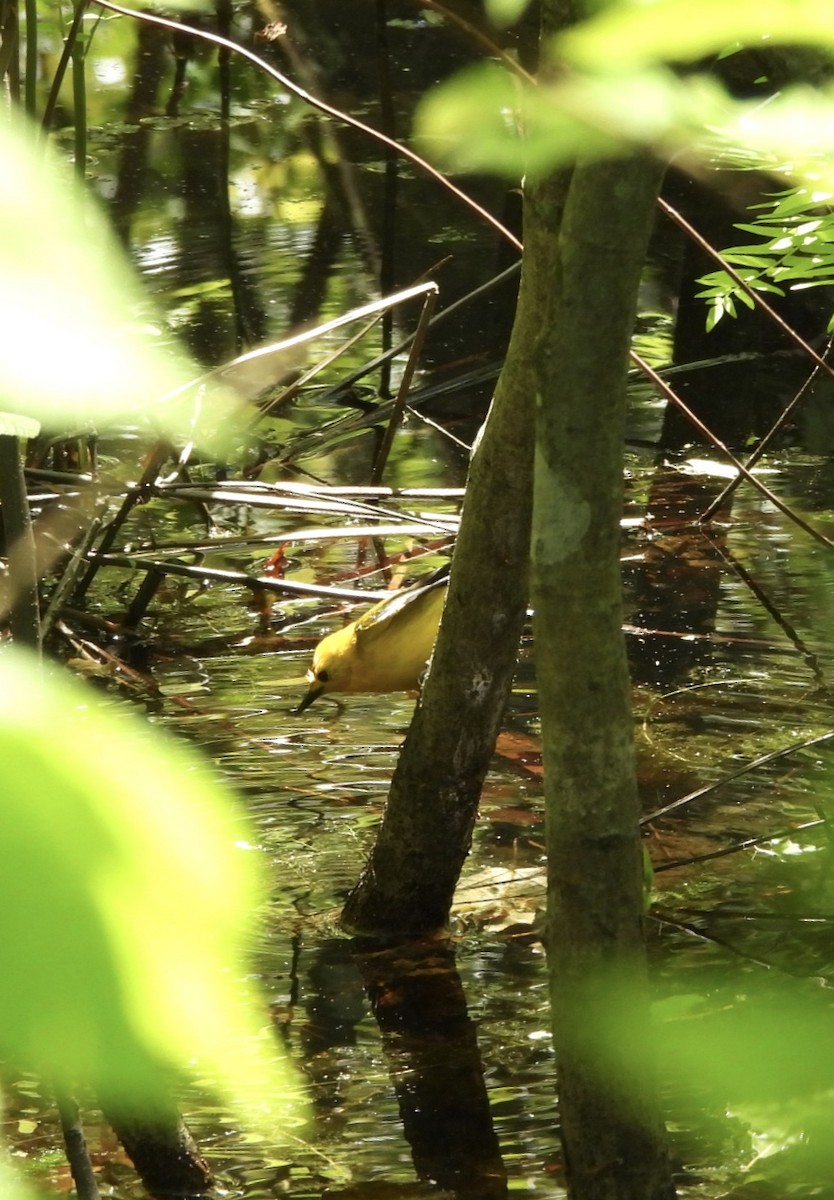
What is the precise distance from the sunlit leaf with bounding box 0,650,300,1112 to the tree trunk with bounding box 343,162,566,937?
1764mm

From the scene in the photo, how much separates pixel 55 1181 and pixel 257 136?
8.57 m

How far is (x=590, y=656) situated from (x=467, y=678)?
1.00 m

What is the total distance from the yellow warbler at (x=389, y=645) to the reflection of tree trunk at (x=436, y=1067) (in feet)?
2.49

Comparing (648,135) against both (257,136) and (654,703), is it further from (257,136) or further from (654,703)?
(257,136)

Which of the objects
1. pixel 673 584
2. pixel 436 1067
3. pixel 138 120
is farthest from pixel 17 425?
pixel 138 120

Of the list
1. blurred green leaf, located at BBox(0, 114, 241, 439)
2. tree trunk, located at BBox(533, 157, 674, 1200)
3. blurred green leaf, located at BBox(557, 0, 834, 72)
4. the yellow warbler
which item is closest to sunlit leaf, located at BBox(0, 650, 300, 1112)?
blurred green leaf, located at BBox(0, 114, 241, 439)

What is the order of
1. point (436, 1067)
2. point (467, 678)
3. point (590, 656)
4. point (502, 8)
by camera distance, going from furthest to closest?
1. point (467, 678)
2. point (436, 1067)
3. point (590, 656)
4. point (502, 8)

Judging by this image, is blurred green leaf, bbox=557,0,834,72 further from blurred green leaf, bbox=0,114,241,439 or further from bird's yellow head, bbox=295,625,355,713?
bird's yellow head, bbox=295,625,355,713

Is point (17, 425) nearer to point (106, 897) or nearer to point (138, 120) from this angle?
point (106, 897)

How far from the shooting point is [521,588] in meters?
2.34

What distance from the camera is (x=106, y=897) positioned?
36 cm

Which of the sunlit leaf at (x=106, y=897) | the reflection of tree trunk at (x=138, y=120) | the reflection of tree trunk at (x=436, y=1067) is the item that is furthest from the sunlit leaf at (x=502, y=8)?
the reflection of tree trunk at (x=138, y=120)

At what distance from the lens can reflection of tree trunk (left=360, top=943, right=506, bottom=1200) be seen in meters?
1.97

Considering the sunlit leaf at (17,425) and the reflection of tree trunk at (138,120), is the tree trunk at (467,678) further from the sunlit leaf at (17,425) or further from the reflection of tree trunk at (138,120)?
the reflection of tree trunk at (138,120)
